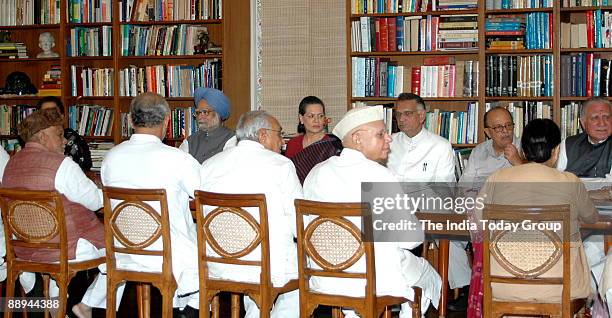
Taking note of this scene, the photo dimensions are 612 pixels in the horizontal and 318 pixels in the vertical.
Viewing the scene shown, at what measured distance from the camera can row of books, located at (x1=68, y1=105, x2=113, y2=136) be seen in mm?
7676

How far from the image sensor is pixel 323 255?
3625 mm

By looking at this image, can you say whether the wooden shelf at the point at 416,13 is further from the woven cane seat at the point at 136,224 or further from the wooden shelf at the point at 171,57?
the woven cane seat at the point at 136,224

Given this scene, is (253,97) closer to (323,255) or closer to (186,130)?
(186,130)

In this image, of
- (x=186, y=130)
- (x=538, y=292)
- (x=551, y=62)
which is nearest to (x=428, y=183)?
(x=551, y=62)

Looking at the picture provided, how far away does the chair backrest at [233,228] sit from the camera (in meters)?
3.77

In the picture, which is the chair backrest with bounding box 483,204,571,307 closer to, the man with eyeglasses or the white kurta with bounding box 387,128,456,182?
the man with eyeglasses

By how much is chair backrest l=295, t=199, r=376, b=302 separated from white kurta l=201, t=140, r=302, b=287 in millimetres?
341

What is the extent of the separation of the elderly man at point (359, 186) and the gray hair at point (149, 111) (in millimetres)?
989

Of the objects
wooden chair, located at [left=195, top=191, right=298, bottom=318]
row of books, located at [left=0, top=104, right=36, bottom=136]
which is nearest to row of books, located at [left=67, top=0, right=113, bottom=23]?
row of books, located at [left=0, top=104, right=36, bottom=136]

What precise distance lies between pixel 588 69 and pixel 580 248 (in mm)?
2965

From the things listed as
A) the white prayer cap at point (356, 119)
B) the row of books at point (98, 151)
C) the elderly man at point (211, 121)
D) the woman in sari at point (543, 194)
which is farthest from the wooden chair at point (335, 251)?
the row of books at point (98, 151)

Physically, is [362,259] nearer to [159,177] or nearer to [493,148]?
[159,177]

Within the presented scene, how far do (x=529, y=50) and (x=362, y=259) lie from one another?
11.2 feet

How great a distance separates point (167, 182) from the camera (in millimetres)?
4227
